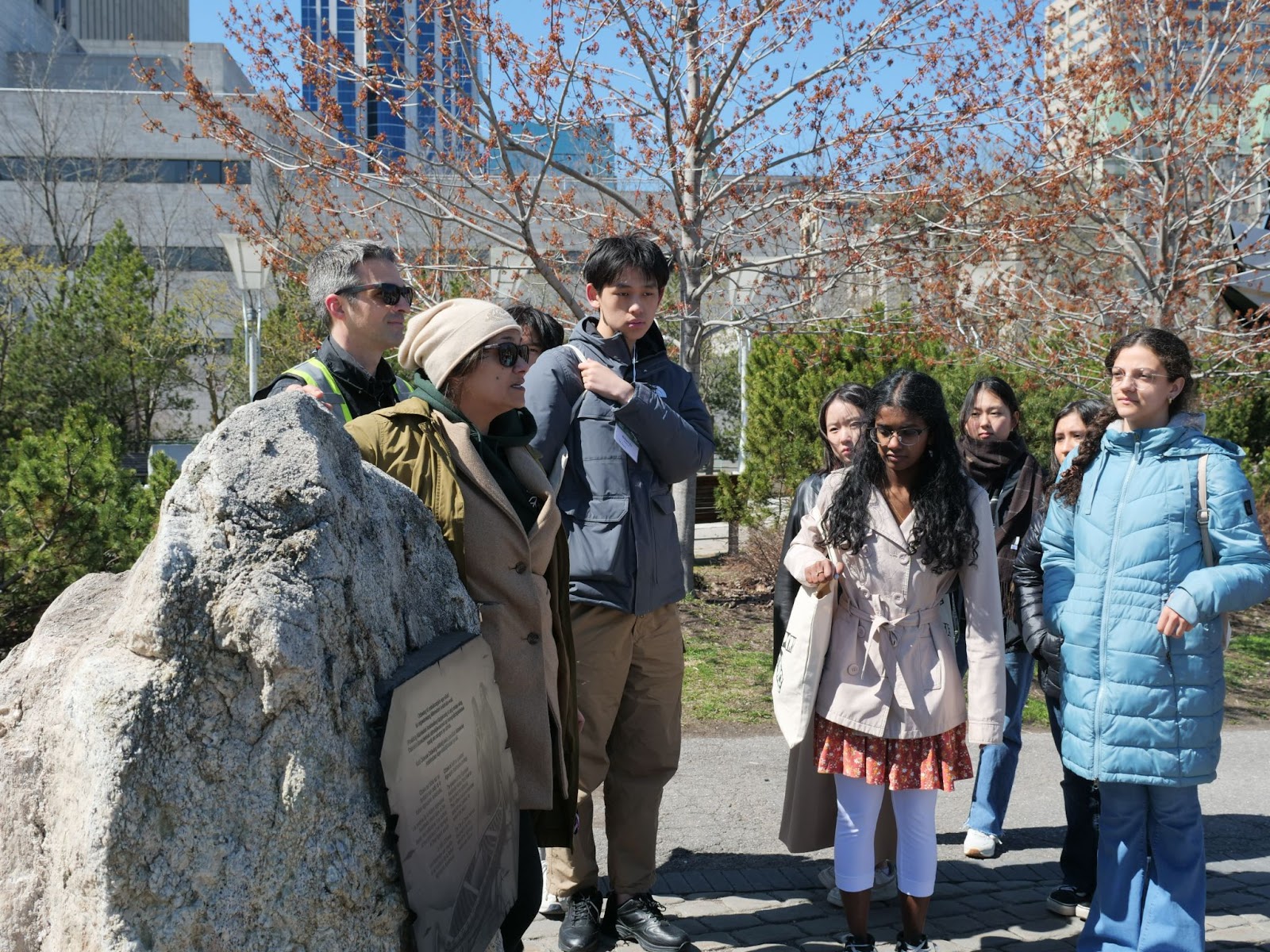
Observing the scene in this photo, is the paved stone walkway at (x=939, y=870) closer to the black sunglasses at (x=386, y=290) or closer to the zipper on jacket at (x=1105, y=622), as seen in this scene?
the zipper on jacket at (x=1105, y=622)

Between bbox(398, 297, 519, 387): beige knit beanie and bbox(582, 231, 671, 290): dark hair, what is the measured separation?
3.29 ft

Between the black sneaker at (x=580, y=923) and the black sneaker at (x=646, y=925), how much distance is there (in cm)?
6

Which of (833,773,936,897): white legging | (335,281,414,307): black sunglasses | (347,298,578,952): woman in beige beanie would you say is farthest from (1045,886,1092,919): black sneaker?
(335,281,414,307): black sunglasses

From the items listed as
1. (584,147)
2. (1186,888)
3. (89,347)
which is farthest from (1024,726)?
(89,347)

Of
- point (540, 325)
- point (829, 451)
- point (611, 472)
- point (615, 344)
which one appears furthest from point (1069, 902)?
point (540, 325)

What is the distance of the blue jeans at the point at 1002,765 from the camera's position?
4750mm

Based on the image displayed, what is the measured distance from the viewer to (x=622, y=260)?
12.9 ft

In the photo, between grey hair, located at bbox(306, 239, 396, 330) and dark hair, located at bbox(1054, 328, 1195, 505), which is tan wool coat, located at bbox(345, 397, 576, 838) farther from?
dark hair, located at bbox(1054, 328, 1195, 505)

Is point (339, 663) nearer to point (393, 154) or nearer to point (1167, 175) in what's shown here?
point (393, 154)

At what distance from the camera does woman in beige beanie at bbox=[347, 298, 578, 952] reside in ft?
8.77

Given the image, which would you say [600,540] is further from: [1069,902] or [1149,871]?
[1069,902]

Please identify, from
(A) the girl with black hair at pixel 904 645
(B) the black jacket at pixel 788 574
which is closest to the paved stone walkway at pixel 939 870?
(A) the girl with black hair at pixel 904 645

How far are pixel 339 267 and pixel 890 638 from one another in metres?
2.06

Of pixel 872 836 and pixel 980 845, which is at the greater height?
pixel 872 836
